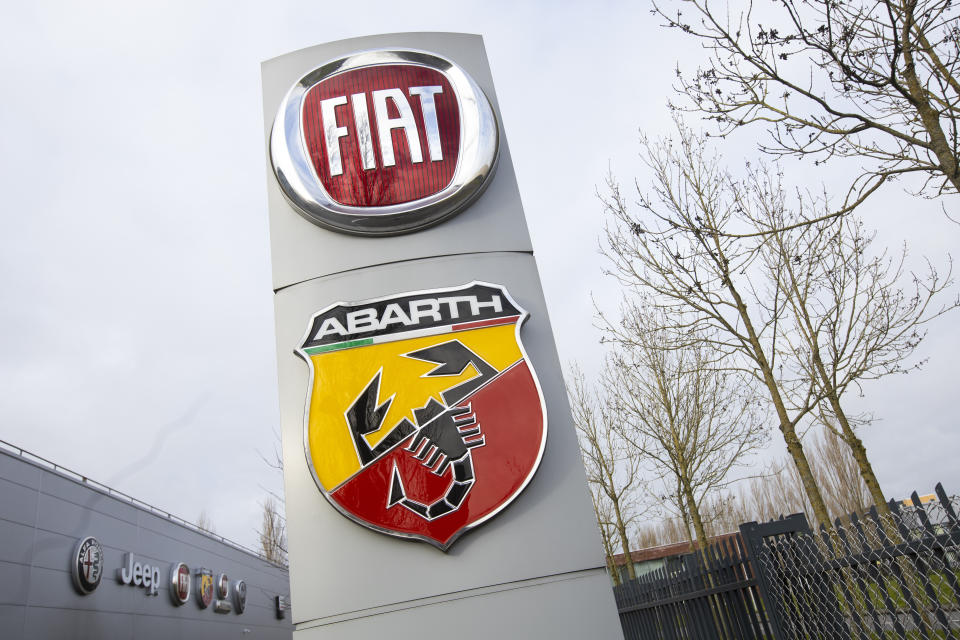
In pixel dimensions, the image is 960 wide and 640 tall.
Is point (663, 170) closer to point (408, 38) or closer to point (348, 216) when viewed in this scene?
point (408, 38)

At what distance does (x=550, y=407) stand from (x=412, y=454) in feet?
2.82

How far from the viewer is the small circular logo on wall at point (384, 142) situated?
4449mm

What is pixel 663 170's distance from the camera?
962 cm

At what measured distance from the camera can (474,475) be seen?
3693 mm

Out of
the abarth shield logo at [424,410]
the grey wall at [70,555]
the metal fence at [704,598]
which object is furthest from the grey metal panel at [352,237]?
the grey wall at [70,555]

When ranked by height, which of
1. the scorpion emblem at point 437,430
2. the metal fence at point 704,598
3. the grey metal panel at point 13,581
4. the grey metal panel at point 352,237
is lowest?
the metal fence at point 704,598

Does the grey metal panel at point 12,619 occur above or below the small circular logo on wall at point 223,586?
below

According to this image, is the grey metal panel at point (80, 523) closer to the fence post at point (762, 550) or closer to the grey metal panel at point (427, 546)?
the grey metal panel at point (427, 546)

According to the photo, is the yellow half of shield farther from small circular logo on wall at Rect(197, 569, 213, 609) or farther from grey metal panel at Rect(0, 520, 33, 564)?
small circular logo on wall at Rect(197, 569, 213, 609)

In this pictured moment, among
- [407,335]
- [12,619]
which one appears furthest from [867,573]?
[12,619]

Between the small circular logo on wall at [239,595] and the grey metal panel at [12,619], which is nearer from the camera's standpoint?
the grey metal panel at [12,619]

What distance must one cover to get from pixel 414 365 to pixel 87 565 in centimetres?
1393

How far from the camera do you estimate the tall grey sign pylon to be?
3.53 m

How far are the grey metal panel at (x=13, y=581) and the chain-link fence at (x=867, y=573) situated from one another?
42.1ft
